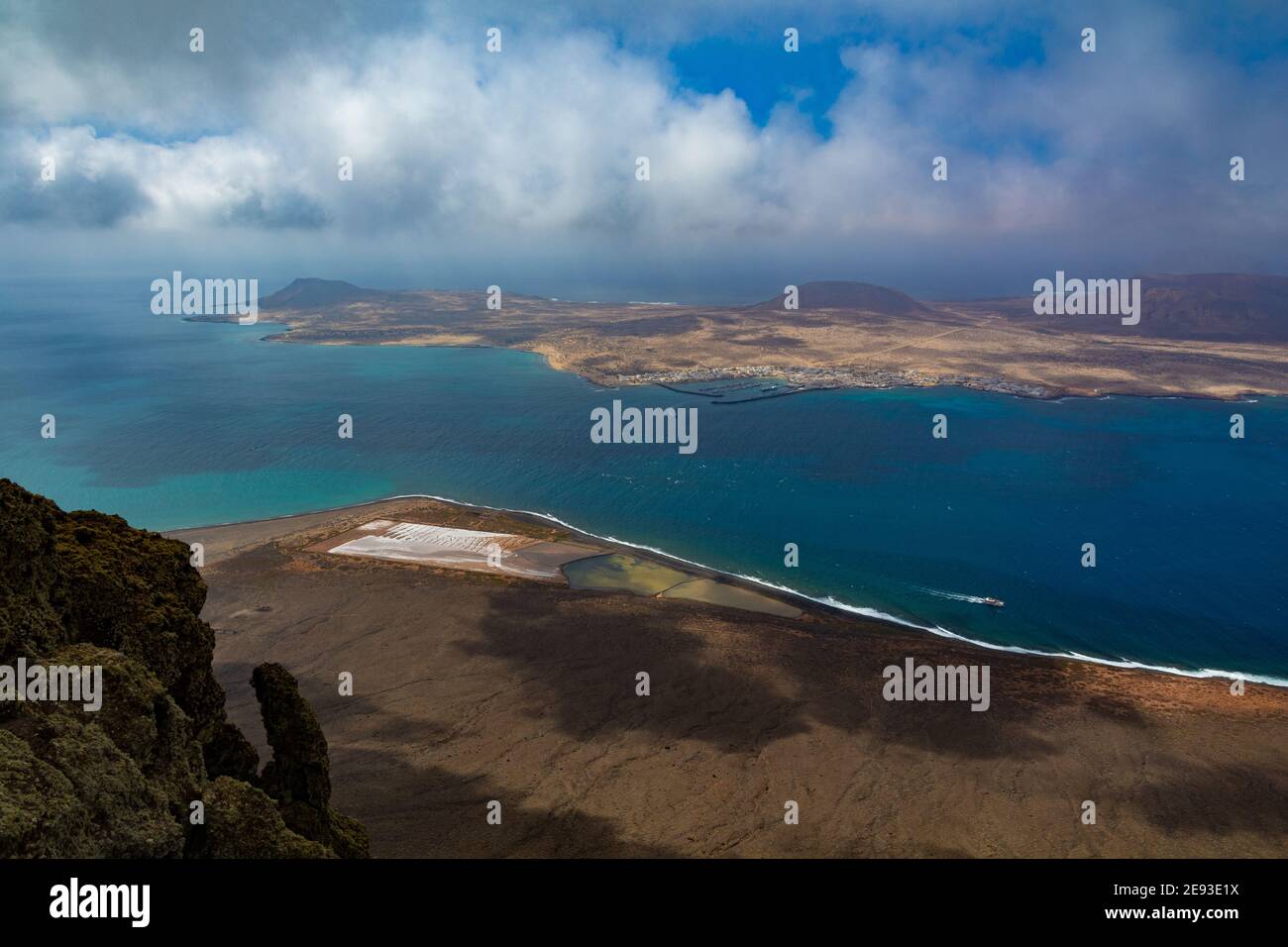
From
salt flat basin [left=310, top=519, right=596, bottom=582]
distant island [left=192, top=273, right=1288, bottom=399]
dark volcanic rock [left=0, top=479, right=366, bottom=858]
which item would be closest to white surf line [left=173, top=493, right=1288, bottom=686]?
salt flat basin [left=310, top=519, right=596, bottom=582]

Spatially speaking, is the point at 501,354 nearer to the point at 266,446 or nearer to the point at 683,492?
the point at 266,446

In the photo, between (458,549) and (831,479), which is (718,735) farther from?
(831,479)

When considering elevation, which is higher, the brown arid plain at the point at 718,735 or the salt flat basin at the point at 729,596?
the salt flat basin at the point at 729,596

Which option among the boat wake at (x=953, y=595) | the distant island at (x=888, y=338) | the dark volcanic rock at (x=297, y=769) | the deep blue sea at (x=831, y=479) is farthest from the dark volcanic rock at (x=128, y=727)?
the distant island at (x=888, y=338)

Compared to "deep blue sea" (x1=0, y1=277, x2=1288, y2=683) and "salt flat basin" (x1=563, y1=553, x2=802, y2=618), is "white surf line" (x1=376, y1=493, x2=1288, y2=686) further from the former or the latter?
"salt flat basin" (x1=563, y1=553, x2=802, y2=618)

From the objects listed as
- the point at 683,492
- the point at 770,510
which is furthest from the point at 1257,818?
the point at 683,492

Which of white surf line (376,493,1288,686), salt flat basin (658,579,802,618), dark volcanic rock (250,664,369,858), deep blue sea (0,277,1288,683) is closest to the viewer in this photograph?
dark volcanic rock (250,664,369,858)

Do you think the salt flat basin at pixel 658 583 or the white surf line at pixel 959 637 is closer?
the white surf line at pixel 959 637

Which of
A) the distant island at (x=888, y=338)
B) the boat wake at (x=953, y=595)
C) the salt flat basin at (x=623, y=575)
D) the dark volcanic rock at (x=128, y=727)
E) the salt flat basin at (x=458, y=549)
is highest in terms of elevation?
the distant island at (x=888, y=338)

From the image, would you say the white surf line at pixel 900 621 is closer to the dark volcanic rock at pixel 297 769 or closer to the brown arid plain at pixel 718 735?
the brown arid plain at pixel 718 735
